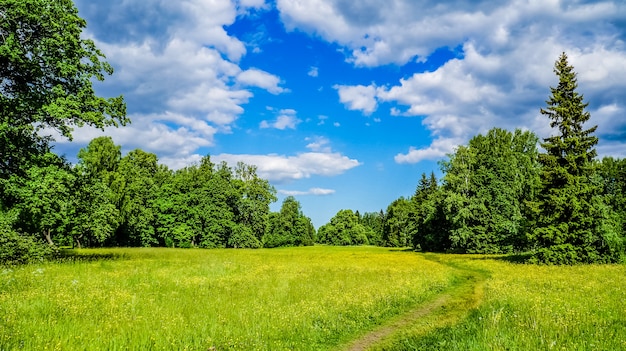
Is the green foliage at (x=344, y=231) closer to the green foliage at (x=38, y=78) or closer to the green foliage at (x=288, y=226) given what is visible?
the green foliage at (x=288, y=226)

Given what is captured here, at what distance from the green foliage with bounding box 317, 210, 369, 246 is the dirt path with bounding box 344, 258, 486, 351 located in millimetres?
111412

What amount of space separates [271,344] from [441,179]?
52792mm

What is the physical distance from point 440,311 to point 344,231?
119 m

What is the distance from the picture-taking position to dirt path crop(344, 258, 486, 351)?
10.3m

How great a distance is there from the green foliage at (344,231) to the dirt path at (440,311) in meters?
111

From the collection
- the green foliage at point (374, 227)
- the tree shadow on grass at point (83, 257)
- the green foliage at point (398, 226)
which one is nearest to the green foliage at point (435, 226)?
the green foliage at point (398, 226)


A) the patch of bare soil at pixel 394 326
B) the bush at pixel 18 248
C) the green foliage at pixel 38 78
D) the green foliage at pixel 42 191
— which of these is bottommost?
the patch of bare soil at pixel 394 326

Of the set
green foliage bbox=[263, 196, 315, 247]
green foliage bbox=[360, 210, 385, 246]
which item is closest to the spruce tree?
green foliage bbox=[263, 196, 315, 247]

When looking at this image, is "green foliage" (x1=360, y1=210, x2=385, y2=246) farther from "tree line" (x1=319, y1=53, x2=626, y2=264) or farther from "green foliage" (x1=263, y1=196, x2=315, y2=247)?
"tree line" (x1=319, y1=53, x2=626, y2=264)

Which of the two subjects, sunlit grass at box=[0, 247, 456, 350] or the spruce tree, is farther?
the spruce tree

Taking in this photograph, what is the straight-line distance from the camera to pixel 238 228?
75688 millimetres

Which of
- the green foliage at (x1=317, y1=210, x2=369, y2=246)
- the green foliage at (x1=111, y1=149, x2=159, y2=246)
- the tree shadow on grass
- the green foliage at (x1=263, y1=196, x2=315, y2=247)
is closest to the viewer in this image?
the tree shadow on grass

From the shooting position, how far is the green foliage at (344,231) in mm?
131500

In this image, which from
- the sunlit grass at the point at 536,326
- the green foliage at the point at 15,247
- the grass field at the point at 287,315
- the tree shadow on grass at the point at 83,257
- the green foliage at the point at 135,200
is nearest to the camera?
the sunlit grass at the point at 536,326
